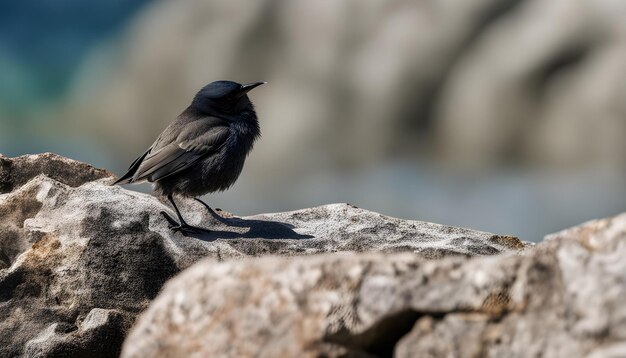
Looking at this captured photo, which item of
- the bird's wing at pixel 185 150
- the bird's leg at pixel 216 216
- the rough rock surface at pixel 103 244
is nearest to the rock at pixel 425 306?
the rough rock surface at pixel 103 244

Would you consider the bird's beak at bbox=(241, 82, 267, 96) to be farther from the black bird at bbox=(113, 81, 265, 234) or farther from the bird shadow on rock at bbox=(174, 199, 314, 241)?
the bird shadow on rock at bbox=(174, 199, 314, 241)

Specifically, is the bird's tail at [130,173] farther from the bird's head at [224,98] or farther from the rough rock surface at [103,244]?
the bird's head at [224,98]

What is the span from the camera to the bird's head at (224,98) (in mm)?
6223

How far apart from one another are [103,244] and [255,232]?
3.21 feet

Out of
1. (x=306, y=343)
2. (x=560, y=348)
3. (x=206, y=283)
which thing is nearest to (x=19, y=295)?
(x=206, y=283)

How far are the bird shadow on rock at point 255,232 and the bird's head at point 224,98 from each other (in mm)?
1157

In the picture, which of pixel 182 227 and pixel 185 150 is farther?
pixel 185 150

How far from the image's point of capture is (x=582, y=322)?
199 cm

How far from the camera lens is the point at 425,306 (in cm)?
210

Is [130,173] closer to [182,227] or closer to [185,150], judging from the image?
[185,150]

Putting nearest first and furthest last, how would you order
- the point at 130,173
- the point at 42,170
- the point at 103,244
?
the point at 103,244
the point at 42,170
the point at 130,173

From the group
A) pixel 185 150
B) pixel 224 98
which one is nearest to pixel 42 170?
pixel 185 150

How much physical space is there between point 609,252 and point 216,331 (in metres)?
1.04

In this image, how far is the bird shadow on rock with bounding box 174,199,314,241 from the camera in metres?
4.95
